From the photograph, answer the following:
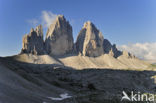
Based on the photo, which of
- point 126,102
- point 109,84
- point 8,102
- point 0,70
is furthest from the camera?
point 109,84

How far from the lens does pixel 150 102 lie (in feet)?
93.2

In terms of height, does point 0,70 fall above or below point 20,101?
above

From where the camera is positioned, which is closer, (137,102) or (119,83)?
(137,102)

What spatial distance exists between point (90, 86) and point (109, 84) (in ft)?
46.0

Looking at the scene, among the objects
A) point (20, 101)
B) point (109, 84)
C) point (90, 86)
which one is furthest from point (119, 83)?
point (20, 101)

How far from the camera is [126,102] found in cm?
3072

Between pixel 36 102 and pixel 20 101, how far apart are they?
12.9ft

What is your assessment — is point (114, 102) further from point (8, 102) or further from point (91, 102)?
point (8, 102)

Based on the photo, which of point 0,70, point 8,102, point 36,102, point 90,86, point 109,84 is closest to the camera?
point 8,102

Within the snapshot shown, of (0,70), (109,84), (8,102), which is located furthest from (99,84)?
(8,102)

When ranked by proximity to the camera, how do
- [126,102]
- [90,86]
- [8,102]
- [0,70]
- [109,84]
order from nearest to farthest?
[8,102], [126,102], [0,70], [90,86], [109,84]

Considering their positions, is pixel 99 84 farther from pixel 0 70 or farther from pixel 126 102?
pixel 126 102

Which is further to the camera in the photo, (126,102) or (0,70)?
(0,70)

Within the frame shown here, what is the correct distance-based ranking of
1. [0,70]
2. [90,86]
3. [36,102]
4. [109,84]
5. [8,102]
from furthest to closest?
[109,84] < [90,86] < [0,70] < [36,102] < [8,102]
